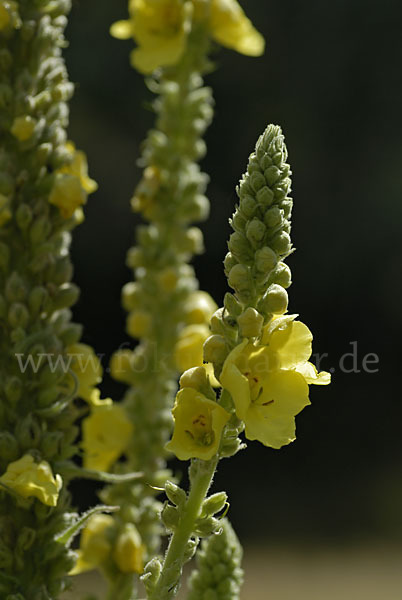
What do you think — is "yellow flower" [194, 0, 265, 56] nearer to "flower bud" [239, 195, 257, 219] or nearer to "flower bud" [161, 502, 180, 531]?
"flower bud" [239, 195, 257, 219]

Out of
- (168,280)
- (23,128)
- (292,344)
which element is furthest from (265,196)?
(168,280)

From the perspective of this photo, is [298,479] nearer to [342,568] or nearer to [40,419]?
[342,568]

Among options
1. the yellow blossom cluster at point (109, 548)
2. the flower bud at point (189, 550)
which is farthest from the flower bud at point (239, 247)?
the yellow blossom cluster at point (109, 548)

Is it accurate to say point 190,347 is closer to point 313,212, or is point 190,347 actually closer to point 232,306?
point 232,306

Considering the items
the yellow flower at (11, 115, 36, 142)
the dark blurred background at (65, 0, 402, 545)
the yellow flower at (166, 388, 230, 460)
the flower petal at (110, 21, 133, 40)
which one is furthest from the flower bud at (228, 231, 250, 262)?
the dark blurred background at (65, 0, 402, 545)

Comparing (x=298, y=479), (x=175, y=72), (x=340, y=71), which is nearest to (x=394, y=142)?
(x=340, y=71)

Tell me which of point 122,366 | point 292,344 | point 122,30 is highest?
point 122,30

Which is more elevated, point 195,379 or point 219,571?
point 195,379
